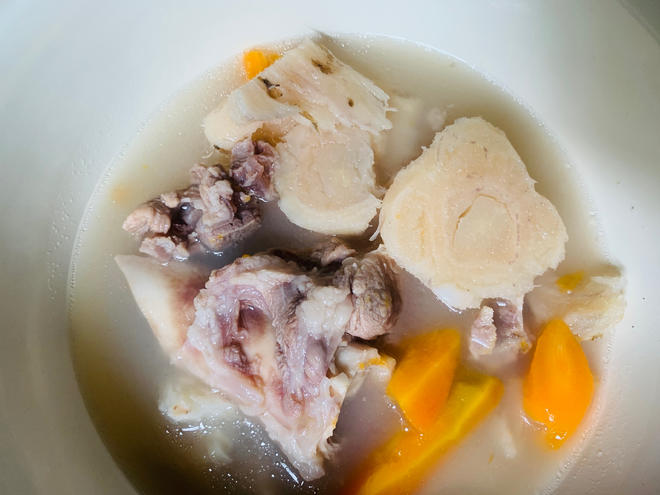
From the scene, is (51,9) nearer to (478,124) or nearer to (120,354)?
(120,354)

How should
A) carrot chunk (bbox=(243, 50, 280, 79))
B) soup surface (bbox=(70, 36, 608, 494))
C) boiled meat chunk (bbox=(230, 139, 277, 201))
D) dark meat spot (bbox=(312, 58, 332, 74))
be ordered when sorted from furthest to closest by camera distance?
carrot chunk (bbox=(243, 50, 280, 79)) < dark meat spot (bbox=(312, 58, 332, 74)) < boiled meat chunk (bbox=(230, 139, 277, 201)) < soup surface (bbox=(70, 36, 608, 494))

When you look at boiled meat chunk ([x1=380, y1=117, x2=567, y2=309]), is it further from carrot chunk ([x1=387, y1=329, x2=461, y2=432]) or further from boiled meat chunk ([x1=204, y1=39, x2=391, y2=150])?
boiled meat chunk ([x1=204, y1=39, x2=391, y2=150])

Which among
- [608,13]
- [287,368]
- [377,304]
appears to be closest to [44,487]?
[287,368]

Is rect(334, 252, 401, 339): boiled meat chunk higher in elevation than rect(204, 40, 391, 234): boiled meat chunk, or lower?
lower

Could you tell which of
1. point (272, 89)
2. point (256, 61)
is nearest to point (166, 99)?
point (256, 61)

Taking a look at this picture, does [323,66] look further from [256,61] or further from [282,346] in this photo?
[282,346]

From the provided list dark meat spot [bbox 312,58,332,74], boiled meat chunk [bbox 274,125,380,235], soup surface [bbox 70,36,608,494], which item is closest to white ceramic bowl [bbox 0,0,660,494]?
soup surface [bbox 70,36,608,494]
